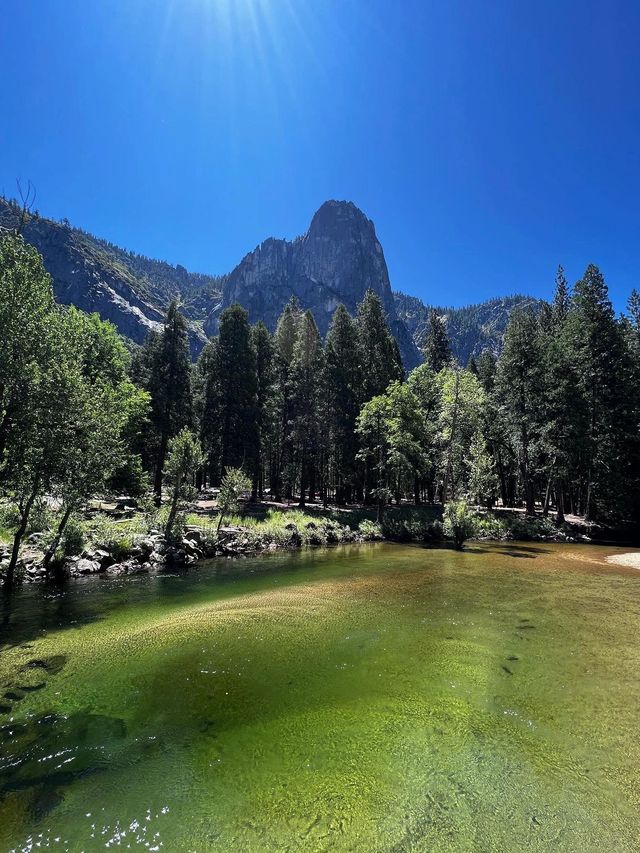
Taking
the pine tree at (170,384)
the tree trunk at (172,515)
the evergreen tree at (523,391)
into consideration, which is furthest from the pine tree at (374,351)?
the tree trunk at (172,515)

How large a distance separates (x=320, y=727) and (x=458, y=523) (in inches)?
837

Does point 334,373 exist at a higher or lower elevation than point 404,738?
higher

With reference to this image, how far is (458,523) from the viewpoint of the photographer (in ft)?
82.9

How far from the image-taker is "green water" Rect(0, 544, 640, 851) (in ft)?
13.3

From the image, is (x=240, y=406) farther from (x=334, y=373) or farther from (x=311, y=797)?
(x=311, y=797)

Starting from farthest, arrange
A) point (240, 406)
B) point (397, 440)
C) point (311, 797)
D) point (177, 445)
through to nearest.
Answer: point (240, 406)
point (397, 440)
point (177, 445)
point (311, 797)

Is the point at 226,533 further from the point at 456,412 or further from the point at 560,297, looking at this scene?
the point at 560,297

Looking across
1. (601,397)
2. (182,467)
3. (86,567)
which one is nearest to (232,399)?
(182,467)

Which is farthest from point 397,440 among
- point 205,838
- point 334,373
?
point 205,838

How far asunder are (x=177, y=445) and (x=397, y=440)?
15.5m

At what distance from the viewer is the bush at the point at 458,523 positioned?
82.9 feet

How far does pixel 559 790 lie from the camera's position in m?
4.57

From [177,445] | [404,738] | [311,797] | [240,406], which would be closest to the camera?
[311,797]

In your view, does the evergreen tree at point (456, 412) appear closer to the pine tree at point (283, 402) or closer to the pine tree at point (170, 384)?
the pine tree at point (283, 402)
